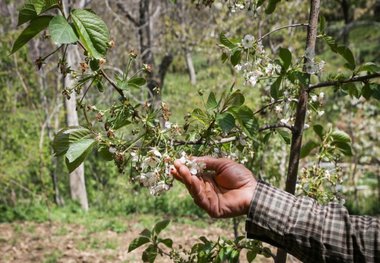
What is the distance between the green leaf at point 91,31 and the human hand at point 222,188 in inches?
17.1

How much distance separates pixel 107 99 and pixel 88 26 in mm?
7943

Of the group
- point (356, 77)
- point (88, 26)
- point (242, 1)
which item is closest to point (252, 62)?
point (242, 1)

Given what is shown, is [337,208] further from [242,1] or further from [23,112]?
[23,112]

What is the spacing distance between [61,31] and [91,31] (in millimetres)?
75

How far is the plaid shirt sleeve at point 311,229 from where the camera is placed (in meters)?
1.23

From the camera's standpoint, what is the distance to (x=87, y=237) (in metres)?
6.08

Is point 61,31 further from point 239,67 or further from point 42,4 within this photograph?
point 239,67

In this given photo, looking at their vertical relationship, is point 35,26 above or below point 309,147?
above

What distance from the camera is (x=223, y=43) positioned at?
1438mm

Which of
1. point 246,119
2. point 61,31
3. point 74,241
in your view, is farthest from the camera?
point 74,241

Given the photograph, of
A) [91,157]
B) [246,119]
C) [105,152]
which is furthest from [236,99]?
[91,157]

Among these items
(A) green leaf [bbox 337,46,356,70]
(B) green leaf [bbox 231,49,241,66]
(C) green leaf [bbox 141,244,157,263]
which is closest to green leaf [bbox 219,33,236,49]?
(B) green leaf [bbox 231,49,241,66]

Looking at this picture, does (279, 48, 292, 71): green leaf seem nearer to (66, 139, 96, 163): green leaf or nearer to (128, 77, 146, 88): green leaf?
(128, 77, 146, 88): green leaf

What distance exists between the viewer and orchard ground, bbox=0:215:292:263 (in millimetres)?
5395
